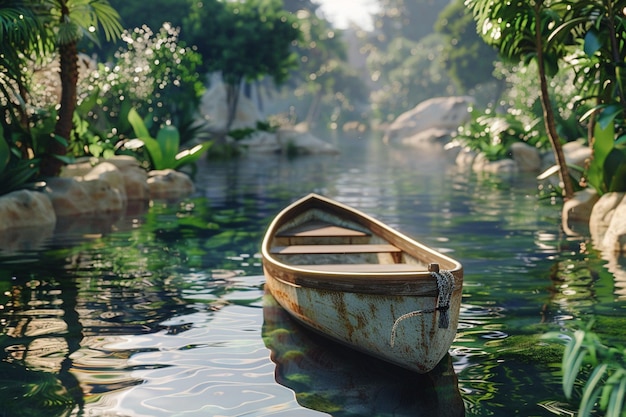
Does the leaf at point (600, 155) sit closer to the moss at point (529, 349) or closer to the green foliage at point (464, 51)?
the moss at point (529, 349)

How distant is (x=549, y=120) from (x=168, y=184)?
32.1 ft

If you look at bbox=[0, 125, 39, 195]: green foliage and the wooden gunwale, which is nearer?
the wooden gunwale

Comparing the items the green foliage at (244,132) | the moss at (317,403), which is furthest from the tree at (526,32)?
the green foliage at (244,132)

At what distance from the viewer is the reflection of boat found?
5.79 m

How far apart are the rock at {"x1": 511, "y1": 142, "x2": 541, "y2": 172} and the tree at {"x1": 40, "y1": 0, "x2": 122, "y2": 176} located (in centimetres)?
1516

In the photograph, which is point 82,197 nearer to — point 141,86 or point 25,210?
point 25,210

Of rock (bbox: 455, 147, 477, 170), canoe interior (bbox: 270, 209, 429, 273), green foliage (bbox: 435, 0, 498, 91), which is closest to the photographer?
canoe interior (bbox: 270, 209, 429, 273)

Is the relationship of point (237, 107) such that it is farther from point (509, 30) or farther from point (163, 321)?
point (163, 321)

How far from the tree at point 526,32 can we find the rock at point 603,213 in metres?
0.72

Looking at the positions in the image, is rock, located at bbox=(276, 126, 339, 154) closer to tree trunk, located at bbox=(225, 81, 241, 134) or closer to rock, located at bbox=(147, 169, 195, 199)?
tree trunk, located at bbox=(225, 81, 241, 134)

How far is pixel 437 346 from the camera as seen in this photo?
20.1ft

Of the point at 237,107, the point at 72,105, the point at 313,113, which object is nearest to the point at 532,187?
the point at 72,105

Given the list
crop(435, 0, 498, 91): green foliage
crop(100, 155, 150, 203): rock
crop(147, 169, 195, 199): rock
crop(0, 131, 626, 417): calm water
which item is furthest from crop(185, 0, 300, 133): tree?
crop(0, 131, 626, 417): calm water

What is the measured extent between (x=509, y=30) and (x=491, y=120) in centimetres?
1658
